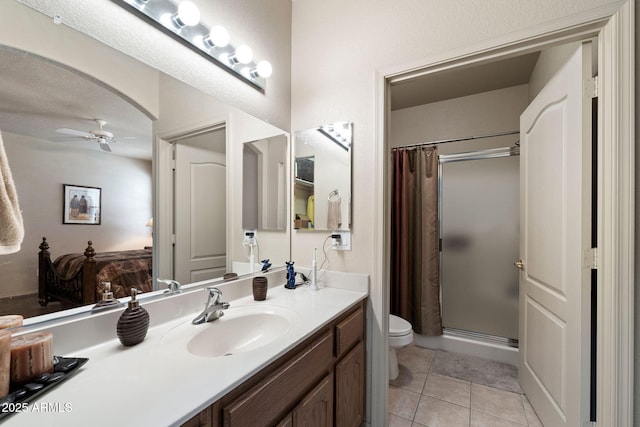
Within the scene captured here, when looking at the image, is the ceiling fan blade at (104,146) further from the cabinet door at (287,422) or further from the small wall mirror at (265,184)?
the cabinet door at (287,422)

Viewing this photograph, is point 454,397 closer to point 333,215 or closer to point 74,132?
point 333,215

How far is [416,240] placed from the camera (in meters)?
2.63

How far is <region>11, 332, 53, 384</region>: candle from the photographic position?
0.58m

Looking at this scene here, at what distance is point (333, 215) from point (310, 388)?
916 mm

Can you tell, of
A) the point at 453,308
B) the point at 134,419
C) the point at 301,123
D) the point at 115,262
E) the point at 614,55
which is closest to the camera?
the point at 134,419

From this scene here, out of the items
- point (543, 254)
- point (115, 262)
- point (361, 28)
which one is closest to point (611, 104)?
point (543, 254)

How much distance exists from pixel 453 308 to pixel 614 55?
220 cm

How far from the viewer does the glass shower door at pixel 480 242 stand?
2.37 m

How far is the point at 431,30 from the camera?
53.2 inches

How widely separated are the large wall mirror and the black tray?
212 mm

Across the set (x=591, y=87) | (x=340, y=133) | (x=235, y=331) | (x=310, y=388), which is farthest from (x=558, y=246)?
(x=235, y=331)

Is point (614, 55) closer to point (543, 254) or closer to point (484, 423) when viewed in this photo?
point (543, 254)

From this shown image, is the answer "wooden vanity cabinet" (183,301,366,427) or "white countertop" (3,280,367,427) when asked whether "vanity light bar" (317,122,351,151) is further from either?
"white countertop" (3,280,367,427)

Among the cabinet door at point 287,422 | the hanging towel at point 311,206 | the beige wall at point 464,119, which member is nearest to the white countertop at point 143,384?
the cabinet door at point 287,422
